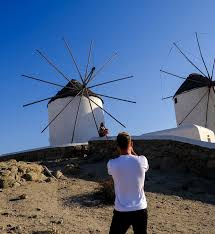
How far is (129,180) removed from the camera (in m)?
3.56

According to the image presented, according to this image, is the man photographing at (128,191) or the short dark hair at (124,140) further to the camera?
the short dark hair at (124,140)

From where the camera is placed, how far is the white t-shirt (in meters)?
3.49

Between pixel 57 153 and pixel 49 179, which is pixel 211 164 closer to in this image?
pixel 49 179

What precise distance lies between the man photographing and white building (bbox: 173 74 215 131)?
1735cm

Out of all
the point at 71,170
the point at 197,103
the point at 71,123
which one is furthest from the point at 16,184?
the point at 197,103

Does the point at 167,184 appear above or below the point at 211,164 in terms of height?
below

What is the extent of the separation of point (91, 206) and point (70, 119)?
38.1 feet

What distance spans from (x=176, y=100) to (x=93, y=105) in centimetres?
483

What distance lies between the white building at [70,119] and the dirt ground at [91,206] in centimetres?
808

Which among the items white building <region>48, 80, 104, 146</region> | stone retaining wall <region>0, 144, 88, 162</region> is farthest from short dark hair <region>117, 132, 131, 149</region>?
white building <region>48, 80, 104, 146</region>

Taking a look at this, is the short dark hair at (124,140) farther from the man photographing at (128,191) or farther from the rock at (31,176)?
the rock at (31,176)

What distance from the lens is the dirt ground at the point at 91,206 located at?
6273mm

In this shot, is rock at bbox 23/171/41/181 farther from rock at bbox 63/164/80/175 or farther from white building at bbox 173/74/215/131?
white building at bbox 173/74/215/131

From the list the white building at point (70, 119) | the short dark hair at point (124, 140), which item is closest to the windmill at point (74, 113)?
the white building at point (70, 119)
